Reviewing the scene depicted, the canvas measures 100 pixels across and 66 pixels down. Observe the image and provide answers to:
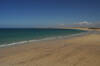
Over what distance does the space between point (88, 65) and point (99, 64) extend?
0.45m

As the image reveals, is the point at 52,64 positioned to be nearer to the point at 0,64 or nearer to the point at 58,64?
the point at 58,64

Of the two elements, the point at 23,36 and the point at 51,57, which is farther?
the point at 23,36

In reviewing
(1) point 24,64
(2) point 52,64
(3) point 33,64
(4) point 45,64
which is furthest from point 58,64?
(1) point 24,64

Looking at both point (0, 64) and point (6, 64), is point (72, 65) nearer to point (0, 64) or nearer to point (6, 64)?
point (6, 64)

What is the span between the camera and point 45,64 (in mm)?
3654

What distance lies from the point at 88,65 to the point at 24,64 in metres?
2.40

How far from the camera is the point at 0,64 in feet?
12.1

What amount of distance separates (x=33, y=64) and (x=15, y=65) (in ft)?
2.16

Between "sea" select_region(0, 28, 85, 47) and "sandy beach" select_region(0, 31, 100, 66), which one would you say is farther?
"sea" select_region(0, 28, 85, 47)

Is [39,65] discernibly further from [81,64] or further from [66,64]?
[81,64]

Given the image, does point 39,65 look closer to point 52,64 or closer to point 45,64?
point 45,64

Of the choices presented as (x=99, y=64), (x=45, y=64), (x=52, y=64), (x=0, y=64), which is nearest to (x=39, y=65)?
(x=45, y=64)

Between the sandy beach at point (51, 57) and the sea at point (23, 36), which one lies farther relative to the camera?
the sea at point (23, 36)

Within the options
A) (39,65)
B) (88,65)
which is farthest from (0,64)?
(88,65)
